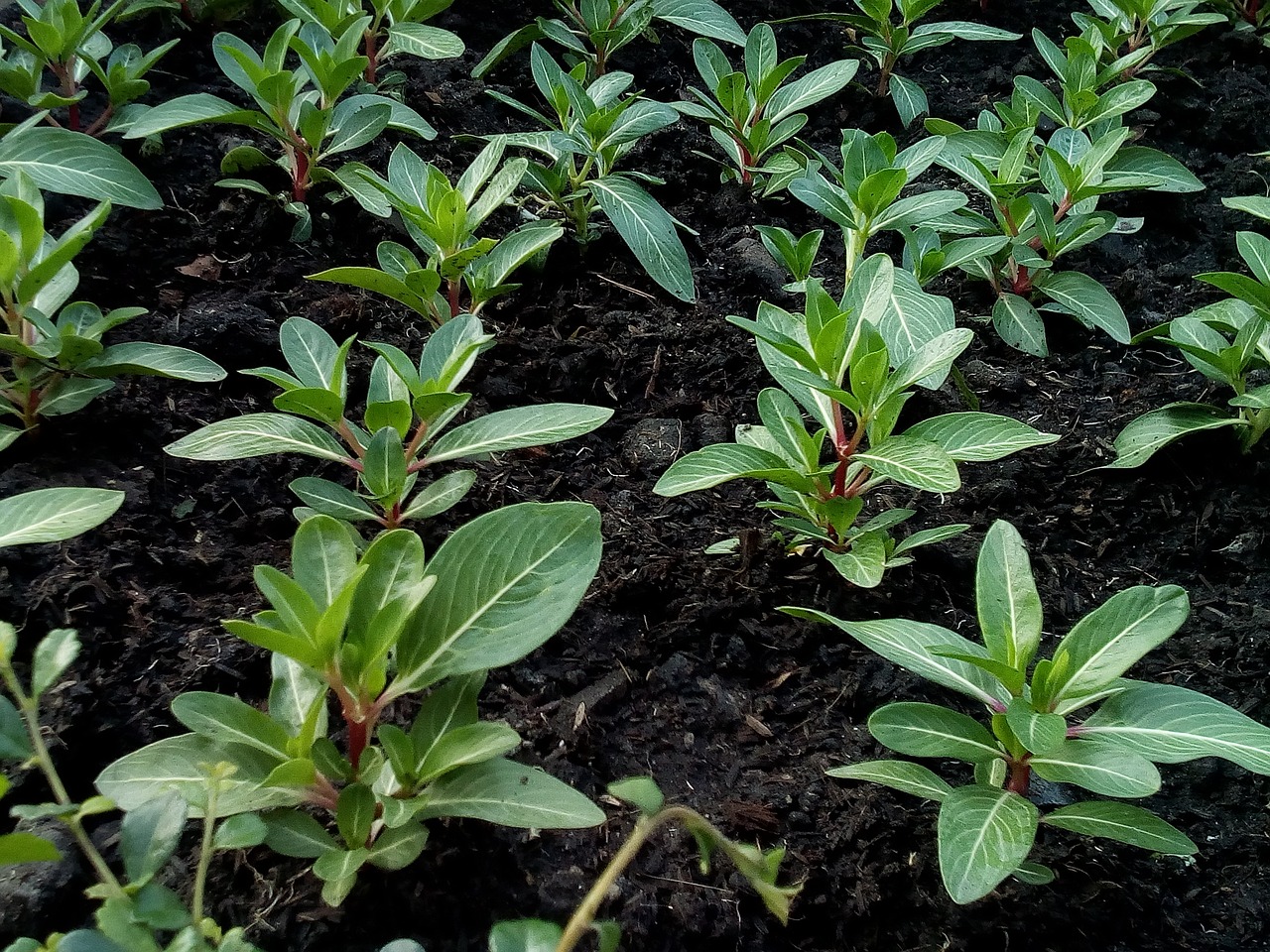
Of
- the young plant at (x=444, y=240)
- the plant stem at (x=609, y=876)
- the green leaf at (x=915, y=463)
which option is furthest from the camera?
the young plant at (x=444, y=240)

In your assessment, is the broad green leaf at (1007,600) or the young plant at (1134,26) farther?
the young plant at (1134,26)

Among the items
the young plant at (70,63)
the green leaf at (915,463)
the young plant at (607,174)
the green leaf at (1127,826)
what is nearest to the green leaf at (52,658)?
the green leaf at (915,463)

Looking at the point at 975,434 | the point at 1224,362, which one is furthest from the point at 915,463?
the point at 1224,362

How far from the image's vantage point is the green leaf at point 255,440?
4.58ft

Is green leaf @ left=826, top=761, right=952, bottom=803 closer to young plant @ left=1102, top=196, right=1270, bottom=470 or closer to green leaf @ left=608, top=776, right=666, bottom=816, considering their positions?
green leaf @ left=608, top=776, right=666, bottom=816

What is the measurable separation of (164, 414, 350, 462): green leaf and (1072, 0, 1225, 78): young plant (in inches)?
88.4

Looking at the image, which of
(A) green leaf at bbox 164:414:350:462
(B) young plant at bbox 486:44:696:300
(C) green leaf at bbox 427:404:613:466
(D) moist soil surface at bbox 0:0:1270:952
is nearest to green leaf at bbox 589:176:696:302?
(B) young plant at bbox 486:44:696:300

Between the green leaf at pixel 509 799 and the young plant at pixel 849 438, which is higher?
the young plant at pixel 849 438

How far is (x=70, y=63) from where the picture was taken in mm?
2027

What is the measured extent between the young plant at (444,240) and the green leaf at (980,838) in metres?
1.12

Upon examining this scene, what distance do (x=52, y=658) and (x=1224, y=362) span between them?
190 centimetres

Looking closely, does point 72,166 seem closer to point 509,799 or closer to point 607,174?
point 607,174

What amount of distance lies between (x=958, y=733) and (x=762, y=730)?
0.29 m

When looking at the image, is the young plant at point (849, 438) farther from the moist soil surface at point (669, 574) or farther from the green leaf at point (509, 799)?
the green leaf at point (509, 799)
